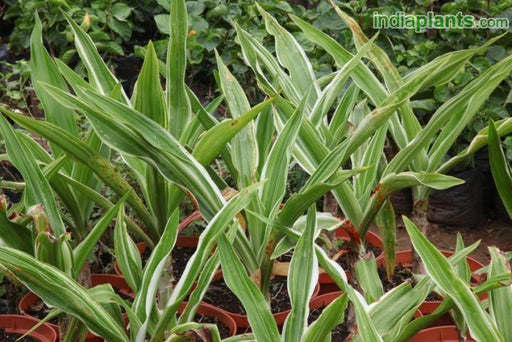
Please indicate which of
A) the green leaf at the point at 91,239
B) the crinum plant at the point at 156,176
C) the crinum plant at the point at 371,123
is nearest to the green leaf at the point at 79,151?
the crinum plant at the point at 156,176

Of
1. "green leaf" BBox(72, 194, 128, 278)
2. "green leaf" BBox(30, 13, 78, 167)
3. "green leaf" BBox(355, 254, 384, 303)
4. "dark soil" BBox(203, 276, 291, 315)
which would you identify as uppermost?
"green leaf" BBox(30, 13, 78, 167)

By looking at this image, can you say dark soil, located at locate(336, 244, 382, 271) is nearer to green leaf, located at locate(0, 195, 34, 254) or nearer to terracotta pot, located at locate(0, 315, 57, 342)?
terracotta pot, located at locate(0, 315, 57, 342)

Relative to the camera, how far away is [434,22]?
3.33 m

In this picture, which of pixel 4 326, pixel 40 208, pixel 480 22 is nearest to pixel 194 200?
pixel 40 208

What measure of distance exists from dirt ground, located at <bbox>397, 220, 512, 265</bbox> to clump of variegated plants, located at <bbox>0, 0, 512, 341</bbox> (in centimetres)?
133

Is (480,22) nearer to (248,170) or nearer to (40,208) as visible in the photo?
(248,170)

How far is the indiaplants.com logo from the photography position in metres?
3.16

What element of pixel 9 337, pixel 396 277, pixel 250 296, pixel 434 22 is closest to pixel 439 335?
pixel 396 277

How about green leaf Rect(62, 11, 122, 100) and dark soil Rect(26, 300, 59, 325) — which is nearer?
green leaf Rect(62, 11, 122, 100)

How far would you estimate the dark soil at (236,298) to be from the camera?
2.18m

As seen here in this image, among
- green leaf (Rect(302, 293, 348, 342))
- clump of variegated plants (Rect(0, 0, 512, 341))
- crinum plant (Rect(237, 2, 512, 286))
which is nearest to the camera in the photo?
green leaf (Rect(302, 293, 348, 342))

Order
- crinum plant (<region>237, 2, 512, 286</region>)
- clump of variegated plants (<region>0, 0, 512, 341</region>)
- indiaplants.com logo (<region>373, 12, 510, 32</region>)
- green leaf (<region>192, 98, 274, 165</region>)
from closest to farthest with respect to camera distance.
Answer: clump of variegated plants (<region>0, 0, 512, 341</region>)
green leaf (<region>192, 98, 274, 165</region>)
crinum plant (<region>237, 2, 512, 286</region>)
indiaplants.com logo (<region>373, 12, 510, 32</region>)

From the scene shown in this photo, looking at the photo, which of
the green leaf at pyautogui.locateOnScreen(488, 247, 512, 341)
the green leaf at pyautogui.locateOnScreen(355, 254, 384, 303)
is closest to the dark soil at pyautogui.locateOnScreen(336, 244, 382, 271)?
the green leaf at pyautogui.locateOnScreen(355, 254, 384, 303)

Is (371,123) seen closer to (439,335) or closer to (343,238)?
(439,335)
